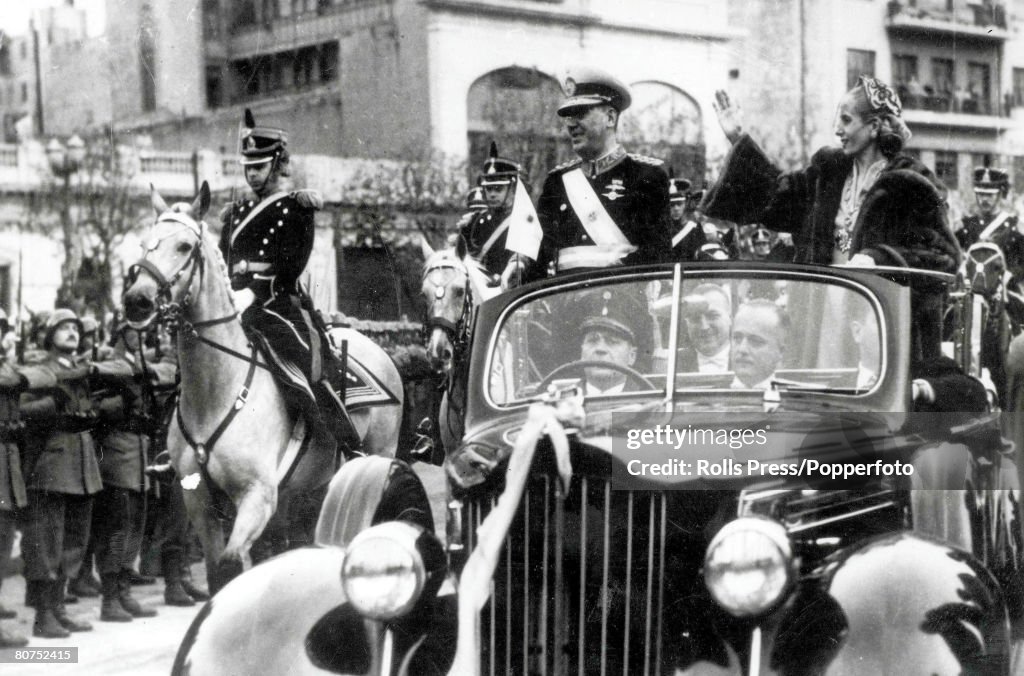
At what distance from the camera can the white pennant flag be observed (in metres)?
6.00

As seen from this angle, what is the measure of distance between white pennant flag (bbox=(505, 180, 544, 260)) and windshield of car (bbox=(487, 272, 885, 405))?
1.52 meters

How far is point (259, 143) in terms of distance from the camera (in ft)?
25.8

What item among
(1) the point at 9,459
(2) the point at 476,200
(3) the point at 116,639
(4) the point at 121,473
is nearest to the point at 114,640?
(3) the point at 116,639

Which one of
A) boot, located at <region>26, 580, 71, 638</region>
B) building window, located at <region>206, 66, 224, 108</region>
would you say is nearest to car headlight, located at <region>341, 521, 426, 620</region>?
boot, located at <region>26, 580, 71, 638</region>

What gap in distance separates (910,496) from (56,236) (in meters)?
16.6

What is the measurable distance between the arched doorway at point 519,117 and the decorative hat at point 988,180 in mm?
4386

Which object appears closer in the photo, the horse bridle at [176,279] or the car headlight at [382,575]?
the car headlight at [382,575]

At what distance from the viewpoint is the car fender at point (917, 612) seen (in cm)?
348

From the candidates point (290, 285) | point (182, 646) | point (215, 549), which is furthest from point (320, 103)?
point (182, 646)

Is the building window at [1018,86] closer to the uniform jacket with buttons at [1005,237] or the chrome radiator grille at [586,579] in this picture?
the uniform jacket with buttons at [1005,237]

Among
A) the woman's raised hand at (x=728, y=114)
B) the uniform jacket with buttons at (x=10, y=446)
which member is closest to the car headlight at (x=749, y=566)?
the woman's raised hand at (x=728, y=114)

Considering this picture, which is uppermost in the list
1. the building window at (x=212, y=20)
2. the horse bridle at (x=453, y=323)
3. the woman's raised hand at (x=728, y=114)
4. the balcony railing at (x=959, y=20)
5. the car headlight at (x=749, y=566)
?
the building window at (x=212, y=20)

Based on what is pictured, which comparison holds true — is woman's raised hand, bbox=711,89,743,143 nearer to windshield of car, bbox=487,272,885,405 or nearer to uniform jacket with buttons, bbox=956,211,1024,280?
windshield of car, bbox=487,272,885,405

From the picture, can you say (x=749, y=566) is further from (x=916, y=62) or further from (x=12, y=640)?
(x=916, y=62)
